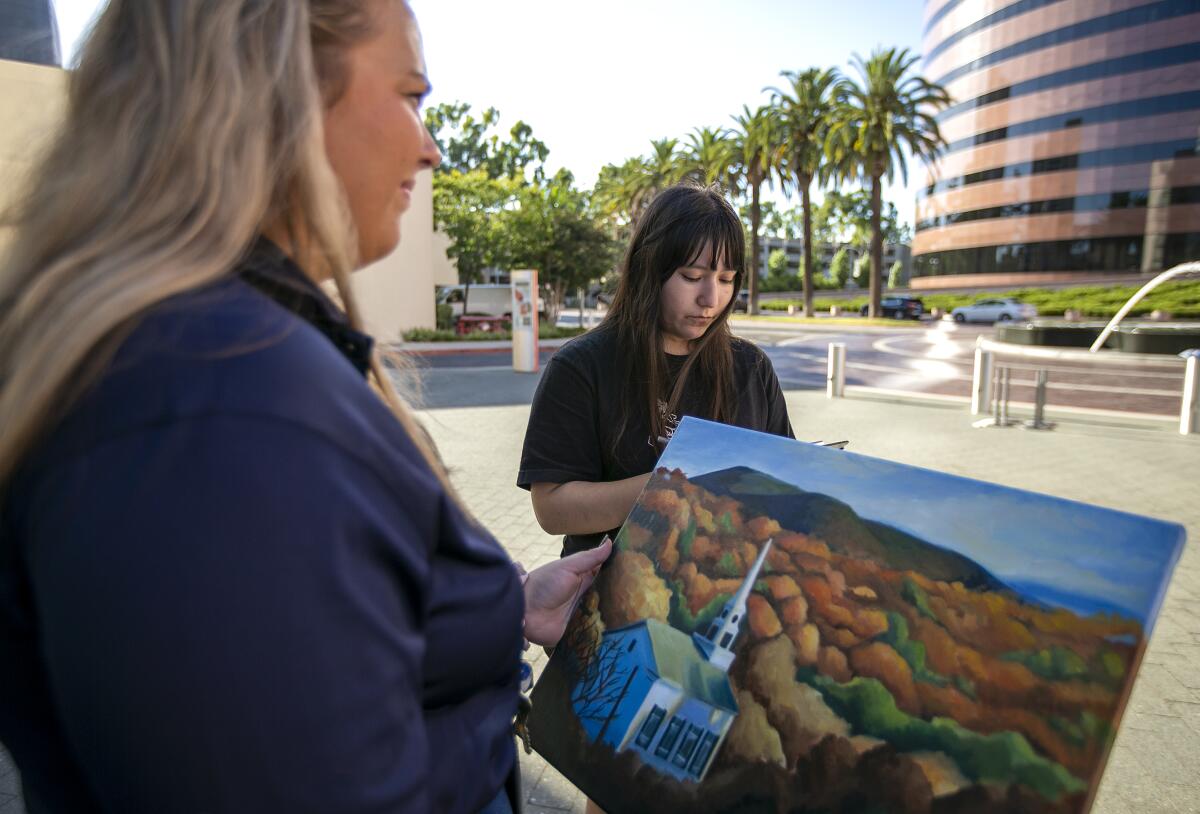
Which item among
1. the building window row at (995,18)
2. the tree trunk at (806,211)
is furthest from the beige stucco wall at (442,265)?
the building window row at (995,18)

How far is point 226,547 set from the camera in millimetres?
647

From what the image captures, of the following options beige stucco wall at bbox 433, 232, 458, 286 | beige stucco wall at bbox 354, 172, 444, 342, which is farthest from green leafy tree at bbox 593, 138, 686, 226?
beige stucco wall at bbox 354, 172, 444, 342

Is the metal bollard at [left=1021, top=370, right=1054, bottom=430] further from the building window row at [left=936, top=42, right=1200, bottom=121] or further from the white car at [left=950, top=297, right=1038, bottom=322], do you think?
the building window row at [left=936, top=42, right=1200, bottom=121]

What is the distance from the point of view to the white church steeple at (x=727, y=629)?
1.29 meters

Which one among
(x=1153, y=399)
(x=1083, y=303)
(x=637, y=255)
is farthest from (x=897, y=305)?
(x=637, y=255)

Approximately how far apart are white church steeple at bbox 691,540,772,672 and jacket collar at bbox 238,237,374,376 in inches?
30.4

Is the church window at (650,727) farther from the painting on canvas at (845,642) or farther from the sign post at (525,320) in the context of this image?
the sign post at (525,320)

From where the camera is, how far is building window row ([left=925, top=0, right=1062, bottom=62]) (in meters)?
55.5

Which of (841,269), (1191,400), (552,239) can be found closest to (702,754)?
(1191,400)

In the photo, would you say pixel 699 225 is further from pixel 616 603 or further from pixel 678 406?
pixel 616 603

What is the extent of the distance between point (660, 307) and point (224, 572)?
5.97 ft

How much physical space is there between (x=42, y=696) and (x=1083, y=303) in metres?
46.9

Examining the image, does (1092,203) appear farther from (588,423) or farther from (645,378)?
(588,423)

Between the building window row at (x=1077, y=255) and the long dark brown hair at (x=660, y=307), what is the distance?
6057 centimetres
